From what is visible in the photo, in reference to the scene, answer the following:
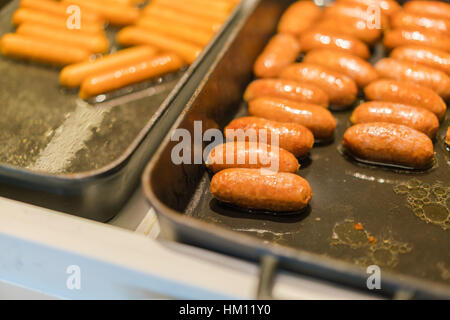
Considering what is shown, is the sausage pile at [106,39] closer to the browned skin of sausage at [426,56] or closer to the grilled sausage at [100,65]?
the grilled sausage at [100,65]

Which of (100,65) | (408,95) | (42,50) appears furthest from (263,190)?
(42,50)

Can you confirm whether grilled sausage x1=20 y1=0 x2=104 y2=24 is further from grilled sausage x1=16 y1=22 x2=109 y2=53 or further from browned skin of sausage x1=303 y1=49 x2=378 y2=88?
browned skin of sausage x1=303 y1=49 x2=378 y2=88

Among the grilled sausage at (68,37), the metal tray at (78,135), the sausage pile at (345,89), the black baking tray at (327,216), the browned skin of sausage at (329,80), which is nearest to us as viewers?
the black baking tray at (327,216)

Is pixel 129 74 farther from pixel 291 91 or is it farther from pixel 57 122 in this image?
pixel 291 91

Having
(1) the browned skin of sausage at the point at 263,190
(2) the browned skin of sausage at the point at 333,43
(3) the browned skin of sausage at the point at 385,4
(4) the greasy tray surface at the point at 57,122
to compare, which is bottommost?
(4) the greasy tray surface at the point at 57,122

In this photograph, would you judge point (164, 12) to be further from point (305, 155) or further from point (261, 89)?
point (305, 155)

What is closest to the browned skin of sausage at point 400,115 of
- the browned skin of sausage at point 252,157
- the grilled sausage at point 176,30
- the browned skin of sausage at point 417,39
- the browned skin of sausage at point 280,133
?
the browned skin of sausage at point 280,133
